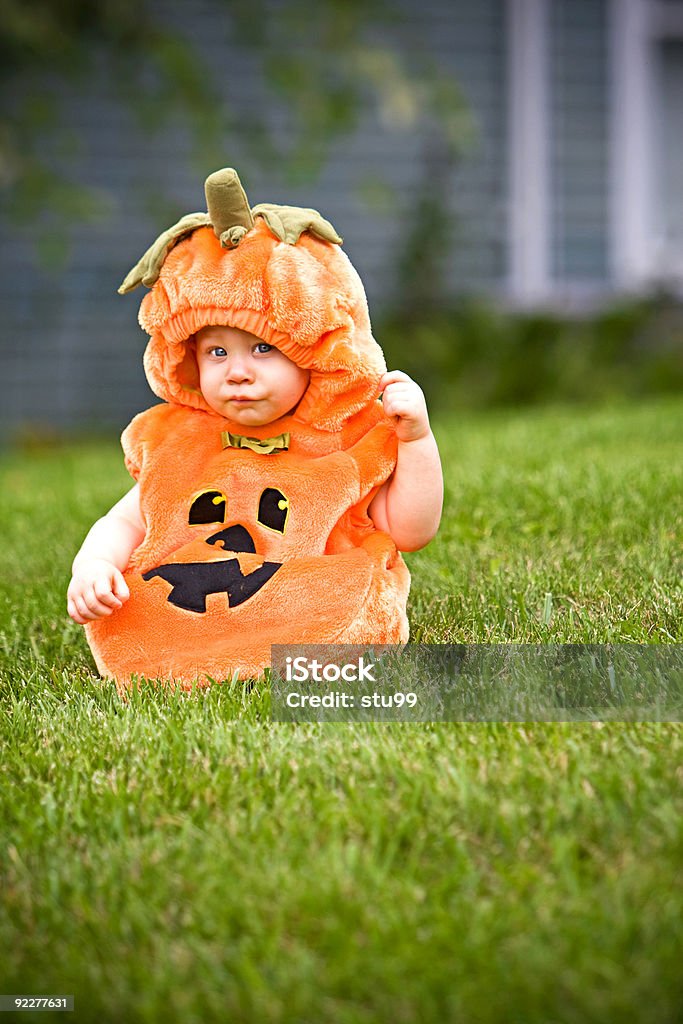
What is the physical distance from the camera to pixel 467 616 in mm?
2742

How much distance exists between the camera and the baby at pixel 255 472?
7.84ft

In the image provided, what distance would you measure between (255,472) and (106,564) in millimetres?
401

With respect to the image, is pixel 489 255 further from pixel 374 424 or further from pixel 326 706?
pixel 326 706

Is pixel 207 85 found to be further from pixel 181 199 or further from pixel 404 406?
pixel 404 406

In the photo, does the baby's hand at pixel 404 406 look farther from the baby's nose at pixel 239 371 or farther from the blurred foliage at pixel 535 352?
the blurred foliage at pixel 535 352

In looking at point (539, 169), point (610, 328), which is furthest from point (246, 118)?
point (610, 328)

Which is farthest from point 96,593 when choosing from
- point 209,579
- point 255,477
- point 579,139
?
point 579,139

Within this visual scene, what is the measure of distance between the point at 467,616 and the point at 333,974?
4.67 feet

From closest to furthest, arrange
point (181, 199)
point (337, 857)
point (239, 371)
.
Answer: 1. point (337, 857)
2. point (239, 371)
3. point (181, 199)

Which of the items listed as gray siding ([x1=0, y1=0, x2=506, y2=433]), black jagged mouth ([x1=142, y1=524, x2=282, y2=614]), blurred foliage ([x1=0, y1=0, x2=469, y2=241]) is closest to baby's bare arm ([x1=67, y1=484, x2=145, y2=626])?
black jagged mouth ([x1=142, y1=524, x2=282, y2=614])

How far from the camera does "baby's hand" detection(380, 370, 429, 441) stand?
2.39m

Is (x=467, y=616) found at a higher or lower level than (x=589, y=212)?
lower

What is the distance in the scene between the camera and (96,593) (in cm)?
235

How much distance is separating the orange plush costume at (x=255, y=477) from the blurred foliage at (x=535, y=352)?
5.79 metres
